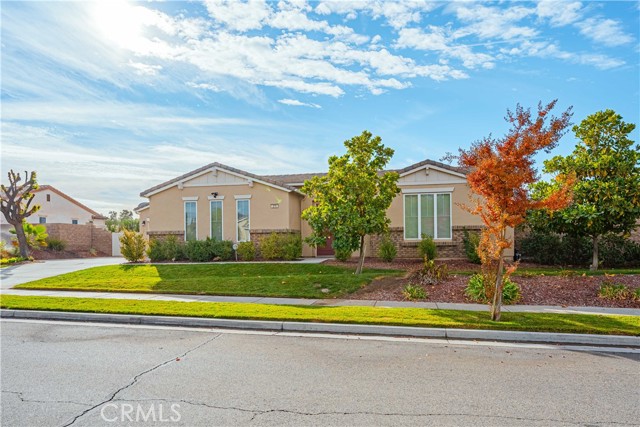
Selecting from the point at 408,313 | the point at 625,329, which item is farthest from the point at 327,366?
the point at 625,329

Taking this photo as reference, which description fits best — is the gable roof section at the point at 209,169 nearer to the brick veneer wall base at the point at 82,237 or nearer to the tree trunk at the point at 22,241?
the tree trunk at the point at 22,241

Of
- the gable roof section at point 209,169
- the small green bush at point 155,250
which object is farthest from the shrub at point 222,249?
the gable roof section at point 209,169

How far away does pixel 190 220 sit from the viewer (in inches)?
794

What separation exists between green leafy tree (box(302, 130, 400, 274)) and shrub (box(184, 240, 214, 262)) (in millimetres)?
6595

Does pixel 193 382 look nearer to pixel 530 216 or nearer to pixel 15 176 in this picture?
pixel 530 216

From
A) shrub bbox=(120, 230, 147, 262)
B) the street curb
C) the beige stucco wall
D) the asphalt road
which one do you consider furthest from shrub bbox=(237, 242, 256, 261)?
the asphalt road

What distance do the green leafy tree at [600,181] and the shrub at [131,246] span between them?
16443mm

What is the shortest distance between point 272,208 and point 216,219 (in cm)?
284

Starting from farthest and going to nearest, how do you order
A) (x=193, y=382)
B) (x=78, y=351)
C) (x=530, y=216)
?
(x=530, y=216), (x=78, y=351), (x=193, y=382)

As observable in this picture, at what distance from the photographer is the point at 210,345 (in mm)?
7031

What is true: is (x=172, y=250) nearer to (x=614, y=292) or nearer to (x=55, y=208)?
(x=614, y=292)

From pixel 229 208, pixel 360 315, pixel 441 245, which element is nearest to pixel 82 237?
pixel 229 208

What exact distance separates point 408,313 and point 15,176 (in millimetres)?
25889

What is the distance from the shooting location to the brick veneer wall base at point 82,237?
93.1ft
